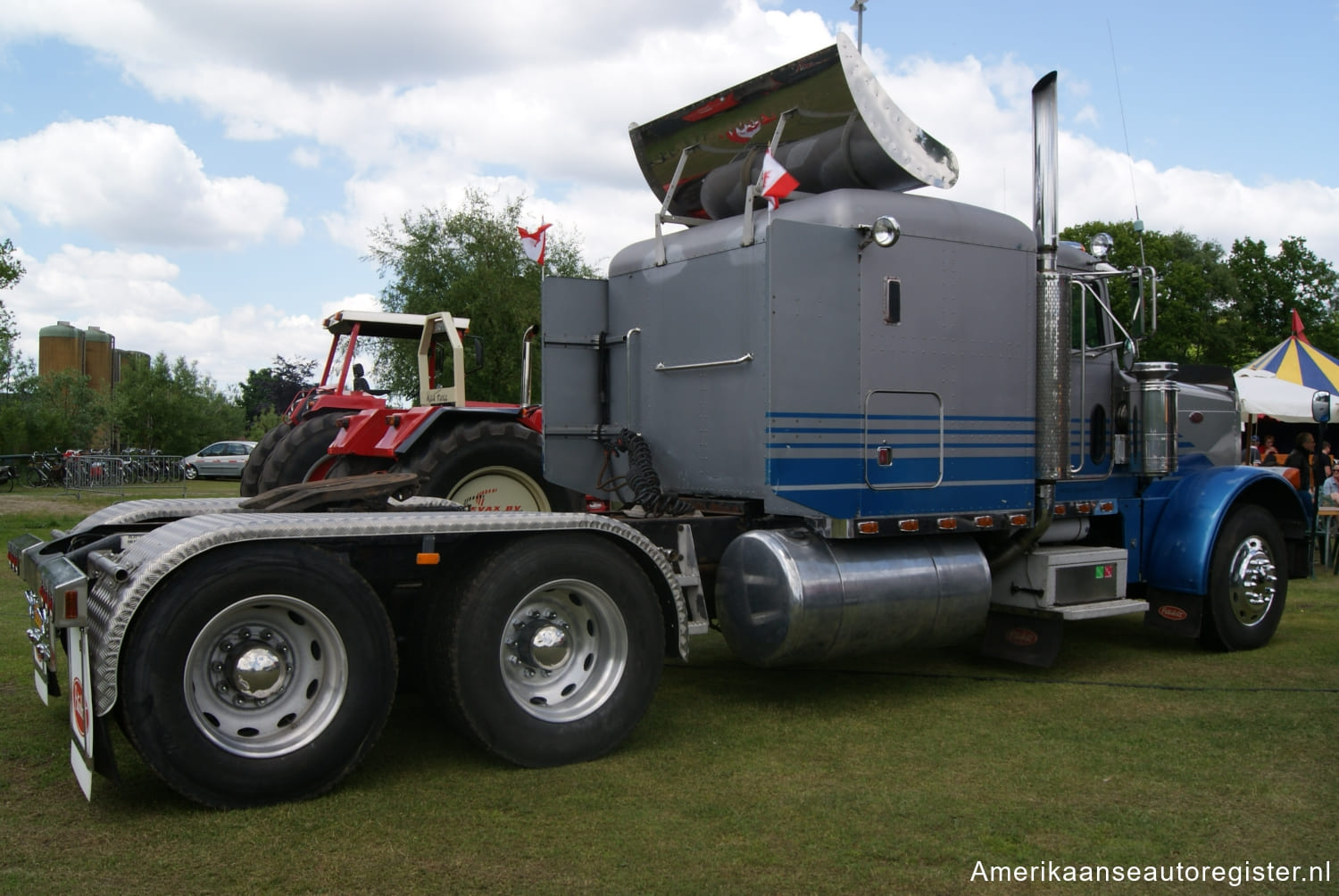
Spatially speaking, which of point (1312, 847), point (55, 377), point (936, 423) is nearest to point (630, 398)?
point (936, 423)

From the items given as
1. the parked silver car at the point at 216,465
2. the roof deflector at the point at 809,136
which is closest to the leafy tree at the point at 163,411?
the parked silver car at the point at 216,465

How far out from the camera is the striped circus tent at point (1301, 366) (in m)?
18.8

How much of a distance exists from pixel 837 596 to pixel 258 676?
299 cm

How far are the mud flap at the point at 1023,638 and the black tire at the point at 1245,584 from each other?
142cm

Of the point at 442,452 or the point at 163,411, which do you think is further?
the point at 163,411

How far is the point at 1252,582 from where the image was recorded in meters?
7.82

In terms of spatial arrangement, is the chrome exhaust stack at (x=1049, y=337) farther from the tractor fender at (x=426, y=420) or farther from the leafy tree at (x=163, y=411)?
the leafy tree at (x=163, y=411)

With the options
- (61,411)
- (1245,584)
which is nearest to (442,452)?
(1245,584)

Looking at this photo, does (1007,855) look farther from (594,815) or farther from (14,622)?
(14,622)

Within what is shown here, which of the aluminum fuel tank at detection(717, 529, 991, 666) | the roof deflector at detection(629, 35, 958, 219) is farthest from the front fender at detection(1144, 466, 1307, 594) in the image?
the roof deflector at detection(629, 35, 958, 219)

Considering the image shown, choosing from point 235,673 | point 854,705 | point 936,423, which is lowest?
point 854,705

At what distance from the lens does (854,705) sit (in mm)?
6211

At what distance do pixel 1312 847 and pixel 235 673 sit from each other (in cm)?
413

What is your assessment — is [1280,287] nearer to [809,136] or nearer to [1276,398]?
[1276,398]
